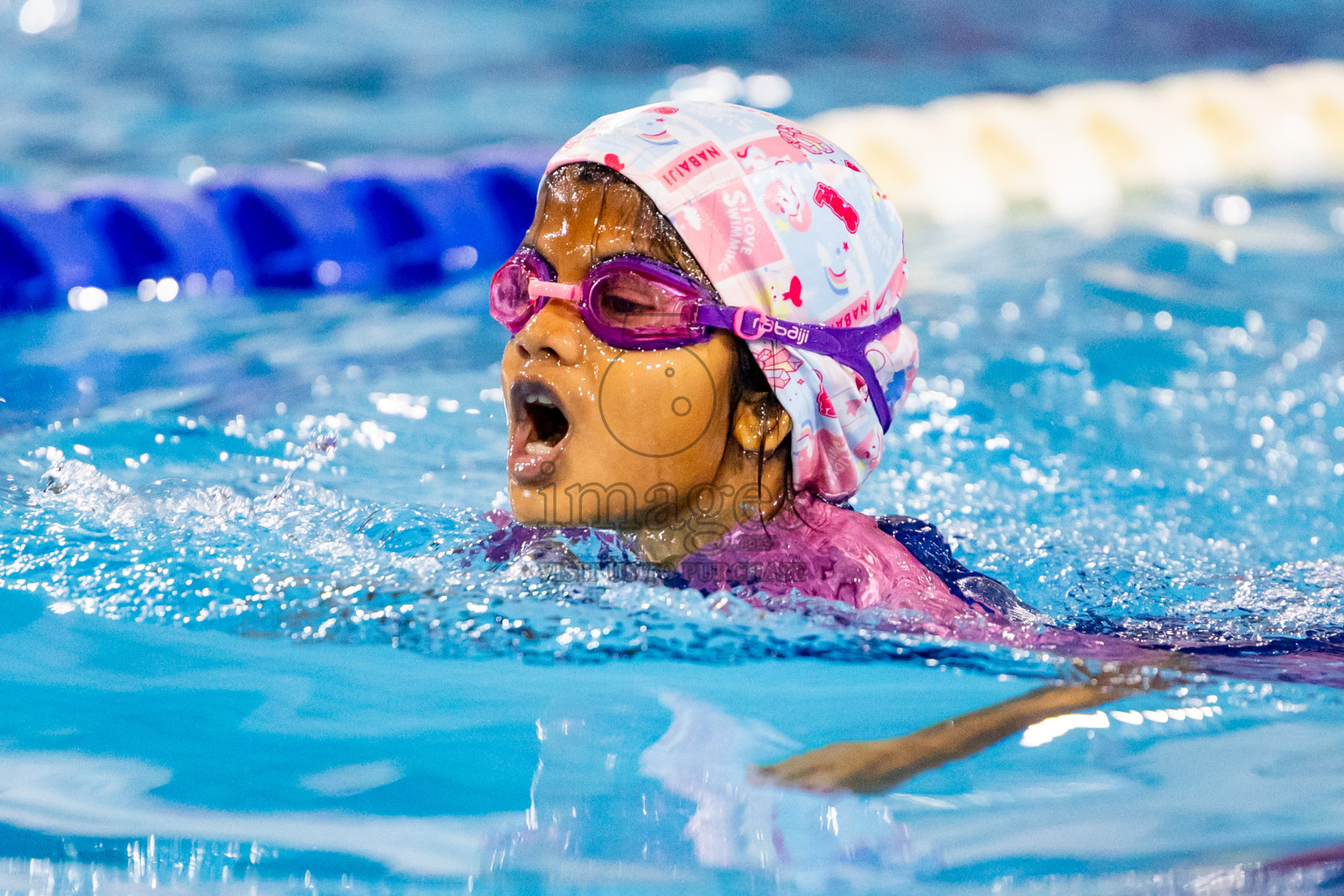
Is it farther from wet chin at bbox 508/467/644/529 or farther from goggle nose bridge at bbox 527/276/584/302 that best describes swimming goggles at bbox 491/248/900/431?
wet chin at bbox 508/467/644/529

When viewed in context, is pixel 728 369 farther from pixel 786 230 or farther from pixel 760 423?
pixel 786 230

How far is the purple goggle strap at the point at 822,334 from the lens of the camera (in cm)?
232

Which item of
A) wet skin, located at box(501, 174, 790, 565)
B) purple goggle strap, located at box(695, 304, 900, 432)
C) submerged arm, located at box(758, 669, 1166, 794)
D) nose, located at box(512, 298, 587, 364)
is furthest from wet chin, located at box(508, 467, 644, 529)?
submerged arm, located at box(758, 669, 1166, 794)

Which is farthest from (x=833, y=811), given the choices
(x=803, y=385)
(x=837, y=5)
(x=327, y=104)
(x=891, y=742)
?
(x=837, y=5)

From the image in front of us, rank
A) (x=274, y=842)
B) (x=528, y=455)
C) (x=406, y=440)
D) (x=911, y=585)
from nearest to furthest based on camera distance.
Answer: (x=274, y=842) < (x=528, y=455) < (x=911, y=585) < (x=406, y=440)

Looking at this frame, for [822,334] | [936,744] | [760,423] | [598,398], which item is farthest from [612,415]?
[936,744]

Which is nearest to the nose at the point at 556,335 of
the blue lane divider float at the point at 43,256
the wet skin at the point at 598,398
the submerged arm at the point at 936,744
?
the wet skin at the point at 598,398

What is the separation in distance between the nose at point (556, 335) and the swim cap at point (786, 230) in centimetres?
23

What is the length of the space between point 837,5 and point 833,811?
33.0ft

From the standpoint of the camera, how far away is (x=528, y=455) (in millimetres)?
2299

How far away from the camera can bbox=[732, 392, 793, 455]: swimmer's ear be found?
7.94 ft

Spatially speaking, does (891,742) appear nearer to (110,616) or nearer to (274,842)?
(274,842)

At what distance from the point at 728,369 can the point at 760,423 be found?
0.11 meters

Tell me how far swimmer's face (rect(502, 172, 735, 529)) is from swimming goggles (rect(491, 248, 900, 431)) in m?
0.02
